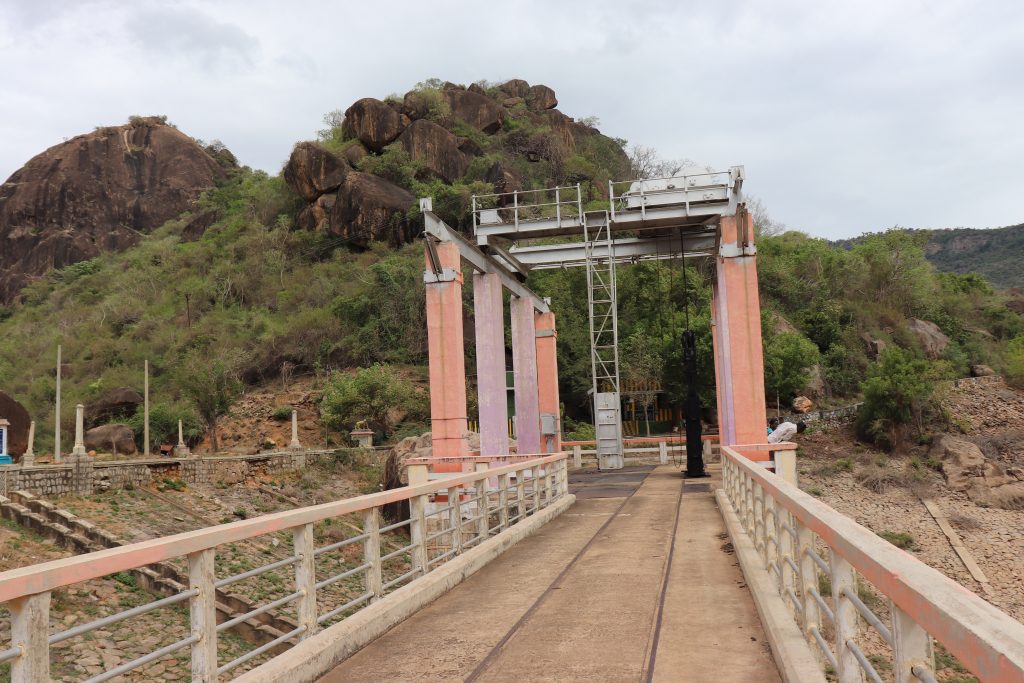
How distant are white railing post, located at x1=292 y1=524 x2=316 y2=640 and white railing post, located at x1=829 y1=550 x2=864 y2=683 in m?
3.28

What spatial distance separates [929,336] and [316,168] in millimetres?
43619

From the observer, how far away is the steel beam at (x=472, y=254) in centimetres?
1969

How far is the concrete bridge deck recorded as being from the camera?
571cm

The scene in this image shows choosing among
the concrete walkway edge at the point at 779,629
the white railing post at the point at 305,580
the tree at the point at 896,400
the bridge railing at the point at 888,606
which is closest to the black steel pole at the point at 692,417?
the concrete walkway edge at the point at 779,629

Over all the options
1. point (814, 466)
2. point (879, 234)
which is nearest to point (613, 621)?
point (814, 466)

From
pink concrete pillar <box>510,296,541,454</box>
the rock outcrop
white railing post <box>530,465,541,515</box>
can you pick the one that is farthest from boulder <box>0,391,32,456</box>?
the rock outcrop

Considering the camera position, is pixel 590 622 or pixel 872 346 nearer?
pixel 590 622

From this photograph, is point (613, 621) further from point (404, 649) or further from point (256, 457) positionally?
point (256, 457)

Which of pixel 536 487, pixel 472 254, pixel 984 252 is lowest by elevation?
pixel 536 487

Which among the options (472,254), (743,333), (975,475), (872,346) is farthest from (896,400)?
(472,254)

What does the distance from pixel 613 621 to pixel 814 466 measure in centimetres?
2963

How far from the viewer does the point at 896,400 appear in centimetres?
3847

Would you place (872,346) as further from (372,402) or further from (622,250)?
(622,250)

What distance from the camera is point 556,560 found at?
10617mm
